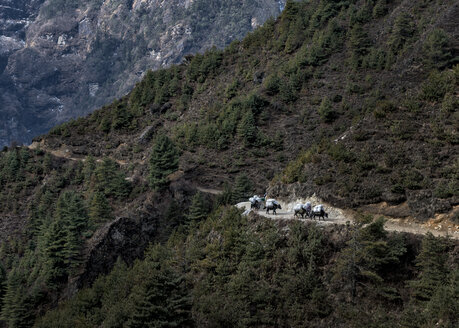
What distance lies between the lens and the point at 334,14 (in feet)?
247

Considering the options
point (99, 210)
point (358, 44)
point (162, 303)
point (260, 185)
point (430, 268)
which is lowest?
point (430, 268)

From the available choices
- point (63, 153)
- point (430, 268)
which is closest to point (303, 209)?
point (430, 268)

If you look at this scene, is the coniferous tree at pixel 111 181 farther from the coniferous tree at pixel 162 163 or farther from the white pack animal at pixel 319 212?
the white pack animal at pixel 319 212

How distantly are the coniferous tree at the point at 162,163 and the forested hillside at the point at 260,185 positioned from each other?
0.75 feet

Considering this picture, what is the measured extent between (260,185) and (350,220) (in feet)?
83.1

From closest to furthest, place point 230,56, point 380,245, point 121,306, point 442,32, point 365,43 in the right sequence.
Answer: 1. point 380,245
2. point 121,306
3. point 442,32
4. point 365,43
5. point 230,56

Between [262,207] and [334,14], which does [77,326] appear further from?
[334,14]

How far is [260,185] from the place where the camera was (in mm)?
53750

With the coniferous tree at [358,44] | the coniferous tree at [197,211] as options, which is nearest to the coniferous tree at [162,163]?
the coniferous tree at [197,211]

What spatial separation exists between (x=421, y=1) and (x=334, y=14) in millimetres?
15603

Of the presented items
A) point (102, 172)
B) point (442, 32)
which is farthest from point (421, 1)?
point (102, 172)

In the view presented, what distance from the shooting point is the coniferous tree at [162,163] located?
5444 centimetres

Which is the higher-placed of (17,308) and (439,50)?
(439,50)

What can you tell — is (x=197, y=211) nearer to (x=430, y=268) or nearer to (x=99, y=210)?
(x=99, y=210)
